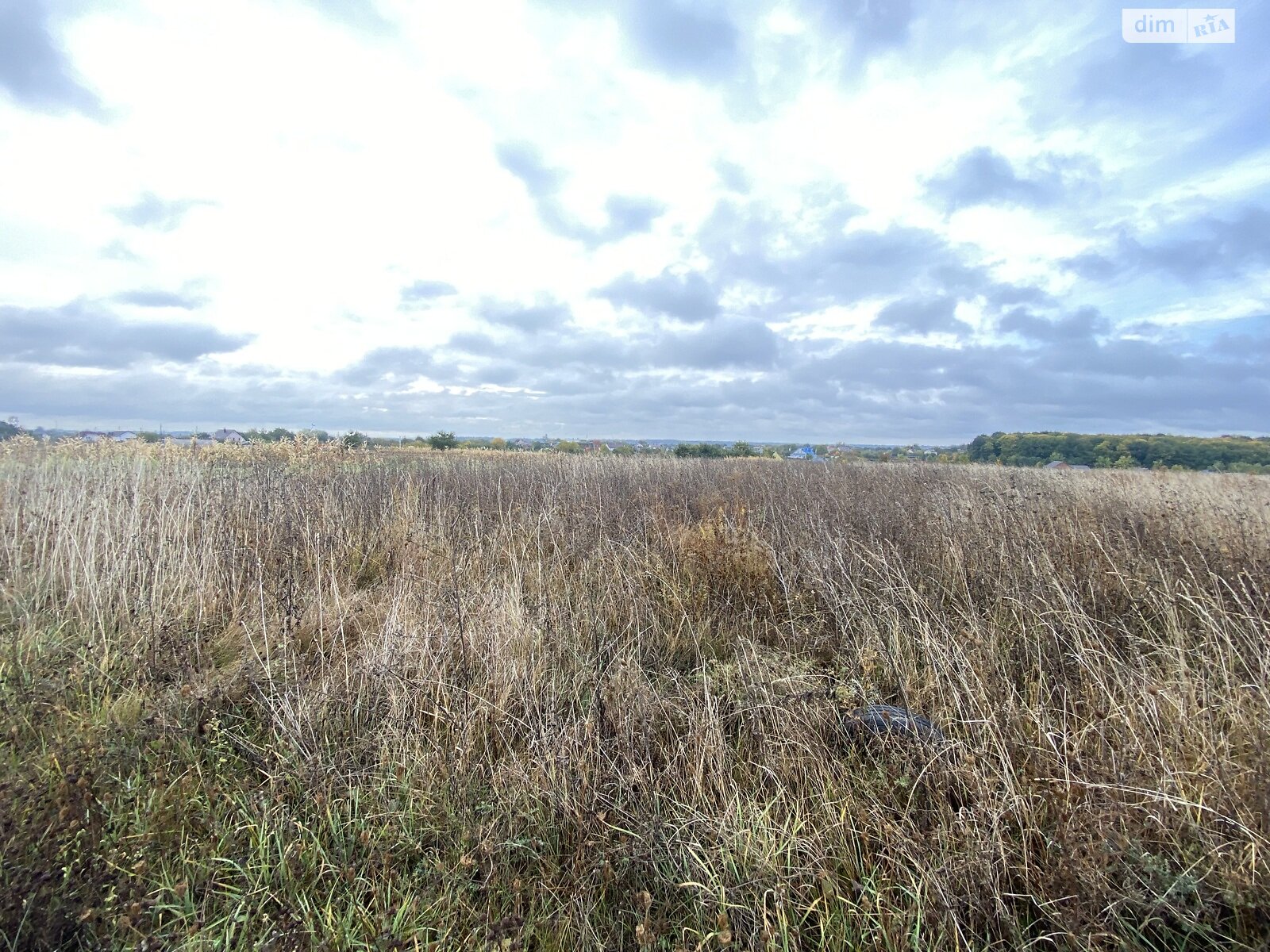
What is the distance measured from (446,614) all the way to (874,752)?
2.63 m

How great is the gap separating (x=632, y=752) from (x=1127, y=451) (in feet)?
88.0

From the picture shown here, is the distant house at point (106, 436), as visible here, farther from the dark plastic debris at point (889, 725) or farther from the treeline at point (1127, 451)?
the treeline at point (1127, 451)

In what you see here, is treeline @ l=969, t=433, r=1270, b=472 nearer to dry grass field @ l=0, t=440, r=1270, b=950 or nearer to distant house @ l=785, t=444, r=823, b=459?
distant house @ l=785, t=444, r=823, b=459

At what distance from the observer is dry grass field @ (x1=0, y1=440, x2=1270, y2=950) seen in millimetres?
1616

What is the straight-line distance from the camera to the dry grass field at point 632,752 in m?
1.62

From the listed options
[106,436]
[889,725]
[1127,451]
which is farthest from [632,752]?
[1127,451]

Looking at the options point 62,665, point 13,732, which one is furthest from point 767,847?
point 62,665

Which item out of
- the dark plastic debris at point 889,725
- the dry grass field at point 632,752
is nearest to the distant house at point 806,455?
the dry grass field at point 632,752

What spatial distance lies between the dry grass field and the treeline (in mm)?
17082

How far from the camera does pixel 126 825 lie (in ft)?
6.53

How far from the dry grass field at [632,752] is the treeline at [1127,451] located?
17082mm

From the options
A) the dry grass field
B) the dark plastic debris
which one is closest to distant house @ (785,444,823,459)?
the dry grass field

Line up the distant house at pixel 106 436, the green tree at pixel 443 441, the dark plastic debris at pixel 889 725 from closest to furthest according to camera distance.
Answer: the dark plastic debris at pixel 889 725
the distant house at pixel 106 436
the green tree at pixel 443 441

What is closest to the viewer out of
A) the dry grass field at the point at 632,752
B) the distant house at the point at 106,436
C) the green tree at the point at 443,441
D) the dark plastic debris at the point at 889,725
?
the dry grass field at the point at 632,752
